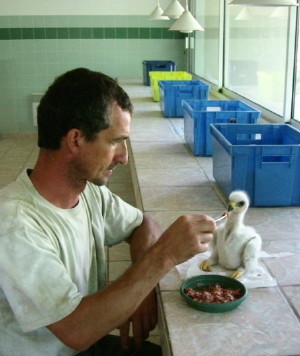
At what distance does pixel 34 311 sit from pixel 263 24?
9.84 ft

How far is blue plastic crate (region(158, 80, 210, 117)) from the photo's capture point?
3.70 meters

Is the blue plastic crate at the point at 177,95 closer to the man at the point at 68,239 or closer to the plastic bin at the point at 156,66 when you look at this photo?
the plastic bin at the point at 156,66

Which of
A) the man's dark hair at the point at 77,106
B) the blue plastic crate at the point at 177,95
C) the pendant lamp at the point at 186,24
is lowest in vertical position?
the blue plastic crate at the point at 177,95

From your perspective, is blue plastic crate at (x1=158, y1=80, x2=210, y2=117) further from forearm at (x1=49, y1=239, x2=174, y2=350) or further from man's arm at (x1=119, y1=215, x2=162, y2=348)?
forearm at (x1=49, y1=239, x2=174, y2=350)

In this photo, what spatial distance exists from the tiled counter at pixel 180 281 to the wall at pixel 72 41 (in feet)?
13.4

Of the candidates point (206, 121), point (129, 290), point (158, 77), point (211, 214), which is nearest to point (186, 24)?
point (158, 77)

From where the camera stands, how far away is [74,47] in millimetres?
6738

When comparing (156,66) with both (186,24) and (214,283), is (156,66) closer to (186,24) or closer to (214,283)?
(186,24)

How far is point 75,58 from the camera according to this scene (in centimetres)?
678

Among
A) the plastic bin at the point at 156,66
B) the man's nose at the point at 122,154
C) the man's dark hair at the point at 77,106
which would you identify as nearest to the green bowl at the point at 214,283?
the man's nose at the point at 122,154

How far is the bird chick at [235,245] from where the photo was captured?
4.52ft

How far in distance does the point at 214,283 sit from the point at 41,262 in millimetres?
496

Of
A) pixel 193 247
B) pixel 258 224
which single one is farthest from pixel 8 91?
pixel 193 247

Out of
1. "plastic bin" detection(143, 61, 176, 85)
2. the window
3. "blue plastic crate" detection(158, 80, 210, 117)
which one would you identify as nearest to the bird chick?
the window
